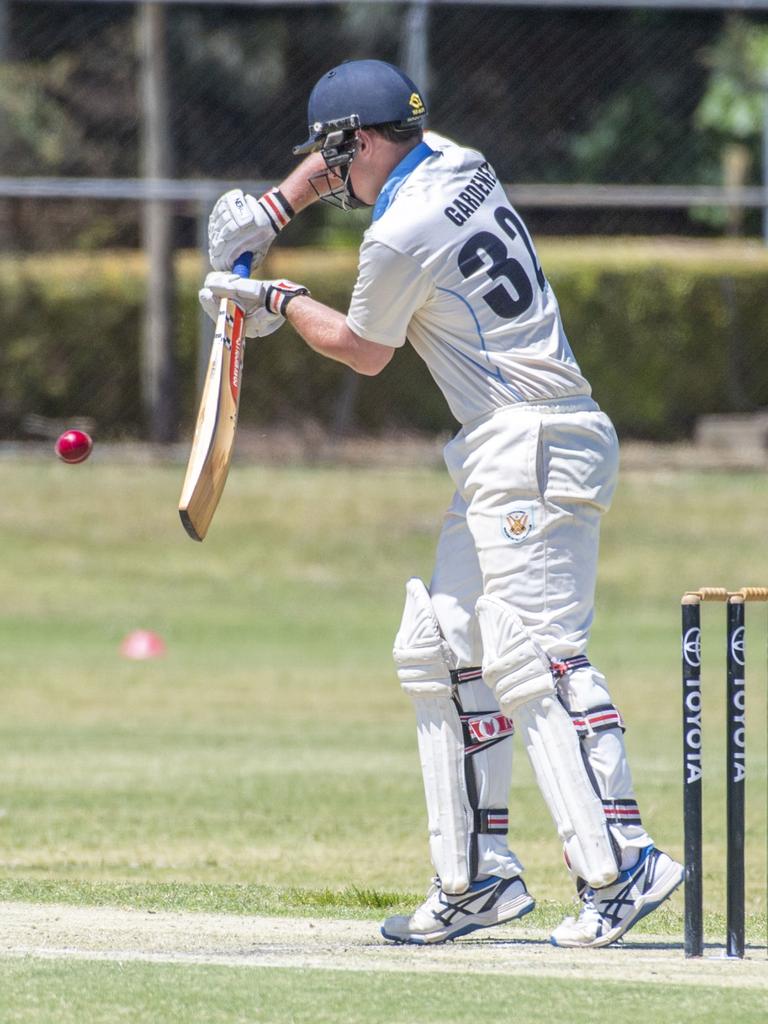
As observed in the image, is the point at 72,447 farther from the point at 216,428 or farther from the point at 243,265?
the point at 243,265

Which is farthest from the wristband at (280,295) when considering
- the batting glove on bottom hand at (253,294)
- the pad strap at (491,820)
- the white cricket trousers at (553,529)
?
the pad strap at (491,820)

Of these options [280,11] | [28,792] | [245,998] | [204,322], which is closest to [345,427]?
[204,322]

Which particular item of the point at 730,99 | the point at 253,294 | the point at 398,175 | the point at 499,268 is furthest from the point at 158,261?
the point at 499,268

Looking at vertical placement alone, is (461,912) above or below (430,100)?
below

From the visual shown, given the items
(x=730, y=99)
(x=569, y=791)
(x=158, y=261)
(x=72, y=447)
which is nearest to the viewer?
(x=569, y=791)

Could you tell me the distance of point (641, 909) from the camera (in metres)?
4.93

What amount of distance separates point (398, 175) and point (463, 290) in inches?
15.1

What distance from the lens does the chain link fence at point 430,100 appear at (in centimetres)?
2388

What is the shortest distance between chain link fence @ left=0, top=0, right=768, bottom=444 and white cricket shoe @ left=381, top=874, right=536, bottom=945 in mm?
17980

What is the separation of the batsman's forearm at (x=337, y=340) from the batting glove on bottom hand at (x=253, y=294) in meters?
0.08

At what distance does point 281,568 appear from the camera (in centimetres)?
1775

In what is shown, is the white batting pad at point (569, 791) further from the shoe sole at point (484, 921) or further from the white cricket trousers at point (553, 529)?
the shoe sole at point (484, 921)

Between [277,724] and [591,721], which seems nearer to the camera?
[591,721]

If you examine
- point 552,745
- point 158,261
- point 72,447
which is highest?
point 158,261
